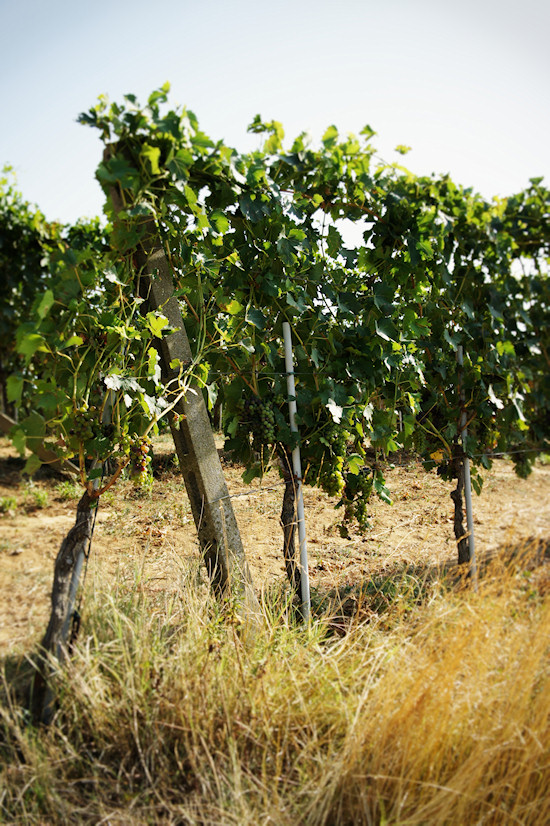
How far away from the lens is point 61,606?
1982mm

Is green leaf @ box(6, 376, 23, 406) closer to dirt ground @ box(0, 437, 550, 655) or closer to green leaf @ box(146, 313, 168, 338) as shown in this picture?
green leaf @ box(146, 313, 168, 338)

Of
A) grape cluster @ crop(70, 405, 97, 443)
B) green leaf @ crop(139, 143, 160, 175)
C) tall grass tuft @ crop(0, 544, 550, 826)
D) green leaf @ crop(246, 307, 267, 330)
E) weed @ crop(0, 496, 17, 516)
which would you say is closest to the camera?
tall grass tuft @ crop(0, 544, 550, 826)

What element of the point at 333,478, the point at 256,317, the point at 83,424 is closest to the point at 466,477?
the point at 333,478

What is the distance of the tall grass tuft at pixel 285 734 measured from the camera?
162cm

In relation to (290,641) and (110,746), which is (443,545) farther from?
(110,746)

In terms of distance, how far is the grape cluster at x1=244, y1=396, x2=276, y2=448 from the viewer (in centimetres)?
260

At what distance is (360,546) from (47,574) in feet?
7.83

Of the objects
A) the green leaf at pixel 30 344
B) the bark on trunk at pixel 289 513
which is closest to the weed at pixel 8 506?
the green leaf at pixel 30 344

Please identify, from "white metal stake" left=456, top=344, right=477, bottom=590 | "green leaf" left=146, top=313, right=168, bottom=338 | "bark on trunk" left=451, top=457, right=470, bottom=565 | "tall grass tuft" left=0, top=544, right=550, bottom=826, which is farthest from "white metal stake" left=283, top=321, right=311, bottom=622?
"bark on trunk" left=451, top=457, right=470, bottom=565

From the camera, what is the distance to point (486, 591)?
212 centimetres

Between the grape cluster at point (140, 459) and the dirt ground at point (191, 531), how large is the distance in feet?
1.30

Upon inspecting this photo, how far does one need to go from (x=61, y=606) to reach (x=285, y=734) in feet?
2.99

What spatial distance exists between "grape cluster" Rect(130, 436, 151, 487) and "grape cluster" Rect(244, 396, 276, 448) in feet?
1.95

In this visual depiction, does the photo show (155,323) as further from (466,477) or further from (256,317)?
(466,477)
